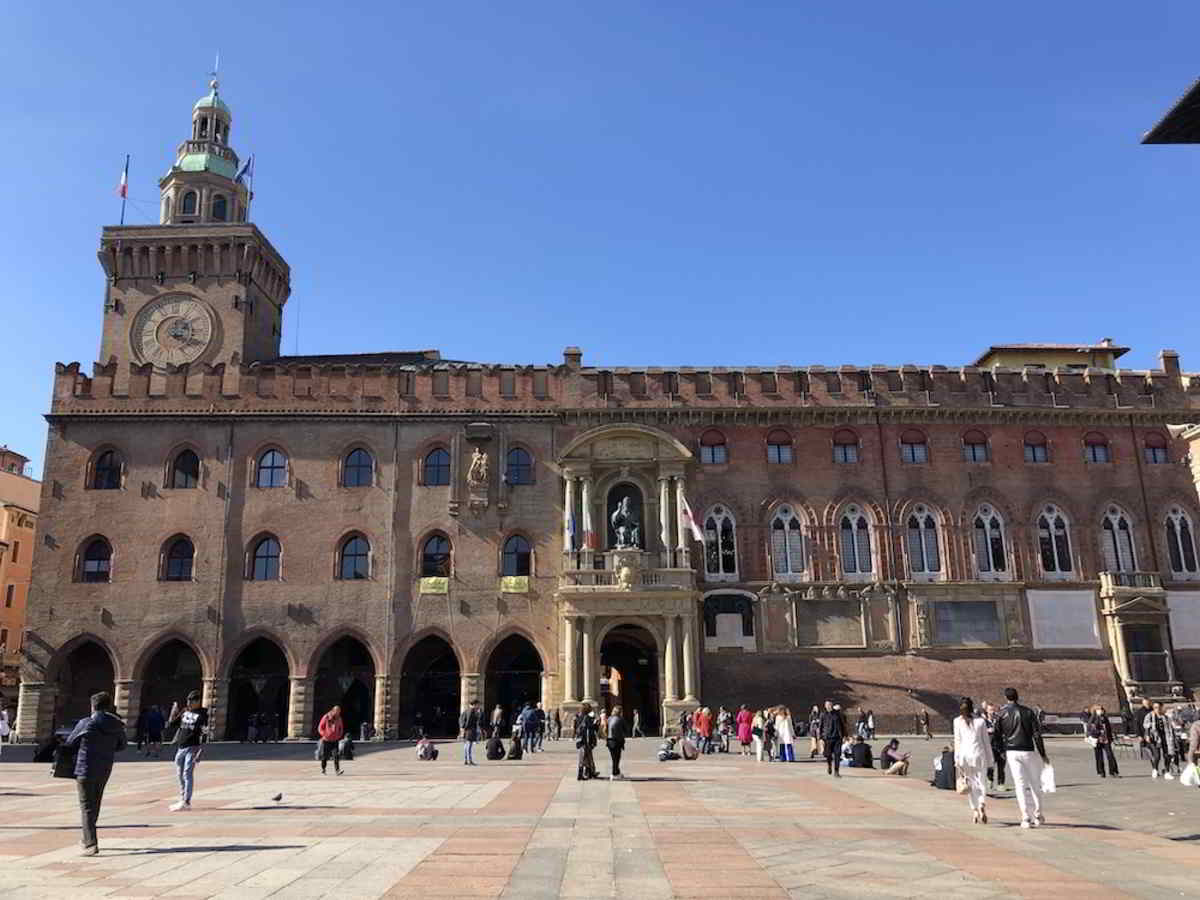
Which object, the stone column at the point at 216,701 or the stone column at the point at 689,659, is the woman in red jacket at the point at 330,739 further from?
the stone column at the point at 216,701

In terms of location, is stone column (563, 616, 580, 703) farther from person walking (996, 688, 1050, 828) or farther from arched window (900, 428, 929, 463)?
person walking (996, 688, 1050, 828)

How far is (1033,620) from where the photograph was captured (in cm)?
3916

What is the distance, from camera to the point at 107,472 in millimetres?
40594

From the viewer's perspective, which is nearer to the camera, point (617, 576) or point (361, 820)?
point (361, 820)

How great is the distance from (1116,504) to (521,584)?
2531cm

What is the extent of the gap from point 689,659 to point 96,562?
2452 cm

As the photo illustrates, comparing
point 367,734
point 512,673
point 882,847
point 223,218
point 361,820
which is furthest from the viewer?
point 223,218

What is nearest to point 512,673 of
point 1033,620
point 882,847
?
point 1033,620

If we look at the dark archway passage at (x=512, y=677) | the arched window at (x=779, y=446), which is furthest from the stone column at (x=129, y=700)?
the arched window at (x=779, y=446)

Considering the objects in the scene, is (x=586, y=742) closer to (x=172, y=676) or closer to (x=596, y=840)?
(x=596, y=840)

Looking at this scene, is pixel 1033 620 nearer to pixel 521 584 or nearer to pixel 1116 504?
pixel 1116 504

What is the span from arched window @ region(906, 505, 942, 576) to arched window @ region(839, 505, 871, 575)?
1754 mm

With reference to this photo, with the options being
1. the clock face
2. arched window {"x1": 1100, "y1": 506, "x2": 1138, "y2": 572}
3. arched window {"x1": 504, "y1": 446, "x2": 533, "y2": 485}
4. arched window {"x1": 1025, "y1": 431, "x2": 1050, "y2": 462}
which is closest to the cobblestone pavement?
arched window {"x1": 504, "y1": 446, "x2": 533, "y2": 485}

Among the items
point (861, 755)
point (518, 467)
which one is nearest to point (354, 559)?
point (518, 467)
